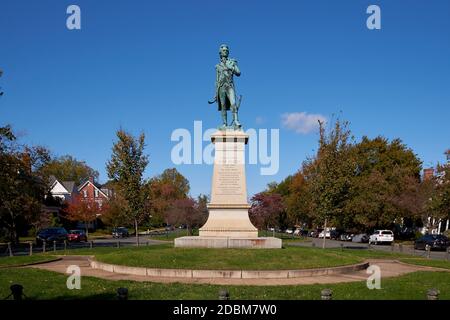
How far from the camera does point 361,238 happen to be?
185 ft

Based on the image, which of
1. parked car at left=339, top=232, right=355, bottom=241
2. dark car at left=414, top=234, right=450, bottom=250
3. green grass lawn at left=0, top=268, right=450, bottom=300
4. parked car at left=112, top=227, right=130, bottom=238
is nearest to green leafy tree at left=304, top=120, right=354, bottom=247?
dark car at left=414, top=234, right=450, bottom=250

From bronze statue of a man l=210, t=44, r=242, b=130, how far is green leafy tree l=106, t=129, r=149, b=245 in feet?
42.5

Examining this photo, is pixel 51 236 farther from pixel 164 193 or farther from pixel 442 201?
pixel 164 193

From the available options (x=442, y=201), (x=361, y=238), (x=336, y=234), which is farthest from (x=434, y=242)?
(x=336, y=234)

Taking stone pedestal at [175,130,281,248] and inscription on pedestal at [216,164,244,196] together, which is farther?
inscription on pedestal at [216,164,244,196]

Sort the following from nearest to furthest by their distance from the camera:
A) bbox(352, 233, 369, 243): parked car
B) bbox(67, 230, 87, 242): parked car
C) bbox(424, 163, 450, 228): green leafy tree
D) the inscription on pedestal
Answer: the inscription on pedestal, bbox(424, 163, 450, 228): green leafy tree, bbox(67, 230, 87, 242): parked car, bbox(352, 233, 369, 243): parked car

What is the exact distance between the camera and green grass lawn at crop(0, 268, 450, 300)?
11.7 m

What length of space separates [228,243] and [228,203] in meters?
2.25

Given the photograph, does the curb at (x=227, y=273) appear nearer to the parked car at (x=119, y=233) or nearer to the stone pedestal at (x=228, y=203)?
the stone pedestal at (x=228, y=203)

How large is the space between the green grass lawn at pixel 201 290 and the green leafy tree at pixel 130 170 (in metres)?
20.1

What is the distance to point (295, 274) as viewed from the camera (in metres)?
16.3

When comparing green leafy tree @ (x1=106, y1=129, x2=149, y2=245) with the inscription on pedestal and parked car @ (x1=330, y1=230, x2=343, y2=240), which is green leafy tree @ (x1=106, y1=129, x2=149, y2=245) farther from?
parked car @ (x1=330, y1=230, x2=343, y2=240)

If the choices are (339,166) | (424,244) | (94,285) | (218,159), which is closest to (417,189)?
(424,244)

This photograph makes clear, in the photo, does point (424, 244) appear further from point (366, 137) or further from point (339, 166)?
point (366, 137)
